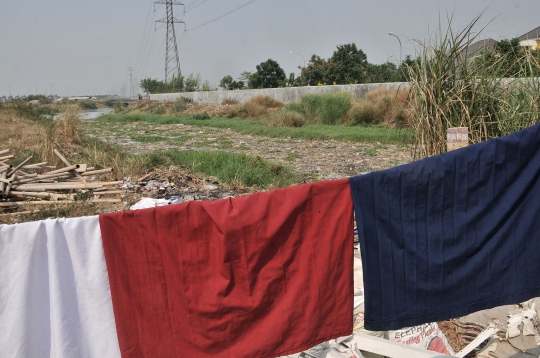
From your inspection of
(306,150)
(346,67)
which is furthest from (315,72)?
(306,150)

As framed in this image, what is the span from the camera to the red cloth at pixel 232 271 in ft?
7.97

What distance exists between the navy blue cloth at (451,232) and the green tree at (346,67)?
31301 mm

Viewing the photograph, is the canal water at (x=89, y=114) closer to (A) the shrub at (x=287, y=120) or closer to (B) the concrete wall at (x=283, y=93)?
(B) the concrete wall at (x=283, y=93)

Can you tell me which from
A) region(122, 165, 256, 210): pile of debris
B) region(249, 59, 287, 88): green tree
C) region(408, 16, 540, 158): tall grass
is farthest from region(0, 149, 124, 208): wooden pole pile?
region(249, 59, 287, 88): green tree

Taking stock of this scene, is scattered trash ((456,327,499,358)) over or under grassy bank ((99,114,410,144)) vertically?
under

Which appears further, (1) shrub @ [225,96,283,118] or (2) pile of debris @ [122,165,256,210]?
(1) shrub @ [225,96,283,118]

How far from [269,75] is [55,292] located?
40759 mm

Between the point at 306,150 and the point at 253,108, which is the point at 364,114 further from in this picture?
the point at 253,108

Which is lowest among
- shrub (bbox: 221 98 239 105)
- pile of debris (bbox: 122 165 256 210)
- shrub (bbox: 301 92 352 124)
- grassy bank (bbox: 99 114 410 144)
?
pile of debris (bbox: 122 165 256 210)

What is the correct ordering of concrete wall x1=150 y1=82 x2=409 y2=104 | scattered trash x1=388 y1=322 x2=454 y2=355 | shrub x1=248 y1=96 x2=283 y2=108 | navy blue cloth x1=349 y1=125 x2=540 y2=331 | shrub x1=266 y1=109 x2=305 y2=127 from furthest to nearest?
shrub x1=248 y1=96 x2=283 y2=108 < concrete wall x1=150 y1=82 x2=409 y2=104 < shrub x1=266 y1=109 x2=305 y2=127 < scattered trash x1=388 y1=322 x2=454 y2=355 < navy blue cloth x1=349 y1=125 x2=540 y2=331

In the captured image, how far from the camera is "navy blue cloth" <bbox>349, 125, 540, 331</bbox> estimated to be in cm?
258

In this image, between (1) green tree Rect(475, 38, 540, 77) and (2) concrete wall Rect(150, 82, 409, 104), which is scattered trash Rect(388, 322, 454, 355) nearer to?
(1) green tree Rect(475, 38, 540, 77)

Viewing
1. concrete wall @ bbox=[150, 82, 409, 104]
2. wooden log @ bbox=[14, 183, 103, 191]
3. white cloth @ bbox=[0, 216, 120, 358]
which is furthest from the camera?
concrete wall @ bbox=[150, 82, 409, 104]

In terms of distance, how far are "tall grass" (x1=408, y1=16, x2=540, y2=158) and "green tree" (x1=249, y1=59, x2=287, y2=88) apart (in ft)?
122
